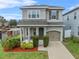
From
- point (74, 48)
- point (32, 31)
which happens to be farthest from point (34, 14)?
point (74, 48)

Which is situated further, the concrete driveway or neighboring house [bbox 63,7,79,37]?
neighboring house [bbox 63,7,79,37]

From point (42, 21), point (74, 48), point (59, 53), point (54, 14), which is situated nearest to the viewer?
point (59, 53)

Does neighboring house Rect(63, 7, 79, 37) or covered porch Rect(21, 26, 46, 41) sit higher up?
neighboring house Rect(63, 7, 79, 37)

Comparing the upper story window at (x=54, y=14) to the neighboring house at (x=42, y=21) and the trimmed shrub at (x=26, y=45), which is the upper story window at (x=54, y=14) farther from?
the trimmed shrub at (x=26, y=45)

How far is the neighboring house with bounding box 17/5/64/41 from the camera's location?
3181 cm

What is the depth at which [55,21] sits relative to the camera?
111 ft

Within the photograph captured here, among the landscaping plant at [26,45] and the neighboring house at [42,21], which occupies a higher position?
the neighboring house at [42,21]

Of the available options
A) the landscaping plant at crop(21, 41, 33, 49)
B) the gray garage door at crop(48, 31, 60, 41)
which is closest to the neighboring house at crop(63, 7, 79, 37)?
the gray garage door at crop(48, 31, 60, 41)

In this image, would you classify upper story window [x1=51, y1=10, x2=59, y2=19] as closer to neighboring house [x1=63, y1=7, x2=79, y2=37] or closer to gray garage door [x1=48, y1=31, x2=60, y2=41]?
gray garage door [x1=48, y1=31, x2=60, y2=41]

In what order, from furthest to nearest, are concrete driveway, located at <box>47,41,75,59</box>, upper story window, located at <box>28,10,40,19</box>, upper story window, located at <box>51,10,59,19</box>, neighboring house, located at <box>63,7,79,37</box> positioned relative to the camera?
neighboring house, located at <box>63,7,79,37</box>, upper story window, located at <box>51,10,59,19</box>, upper story window, located at <box>28,10,40,19</box>, concrete driveway, located at <box>47,41,75,59</box>

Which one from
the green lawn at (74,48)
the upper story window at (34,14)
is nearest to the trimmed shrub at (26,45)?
the green lawn at (74,48)

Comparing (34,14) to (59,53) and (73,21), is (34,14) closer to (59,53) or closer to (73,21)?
(73,21)

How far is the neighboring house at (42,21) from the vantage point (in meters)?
31.8

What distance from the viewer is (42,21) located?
106ft
